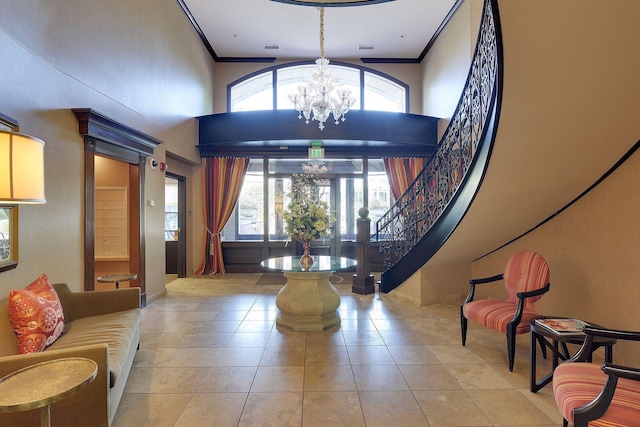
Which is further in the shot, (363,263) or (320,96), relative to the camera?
(363,263)

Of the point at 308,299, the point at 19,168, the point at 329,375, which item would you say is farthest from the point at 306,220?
the point at 19,168

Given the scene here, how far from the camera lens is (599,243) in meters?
3.07

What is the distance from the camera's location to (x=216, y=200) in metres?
7.52

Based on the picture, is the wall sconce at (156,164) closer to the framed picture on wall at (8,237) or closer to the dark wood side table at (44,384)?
the framed picture on wall at (8,237)

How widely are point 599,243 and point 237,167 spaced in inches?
259

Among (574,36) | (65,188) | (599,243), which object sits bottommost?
(599,243)

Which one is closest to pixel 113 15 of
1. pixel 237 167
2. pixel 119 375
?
pixel 237 167

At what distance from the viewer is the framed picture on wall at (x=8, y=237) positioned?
2535mm

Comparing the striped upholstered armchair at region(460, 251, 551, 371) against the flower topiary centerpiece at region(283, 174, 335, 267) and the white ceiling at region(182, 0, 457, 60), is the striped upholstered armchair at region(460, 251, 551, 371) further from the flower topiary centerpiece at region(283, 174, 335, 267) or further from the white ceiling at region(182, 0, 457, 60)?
the white ceiling at region(182, 0, 457, 60)

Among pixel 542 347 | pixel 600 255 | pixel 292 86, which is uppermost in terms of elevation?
pixel 292 86

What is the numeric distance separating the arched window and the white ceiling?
308mm

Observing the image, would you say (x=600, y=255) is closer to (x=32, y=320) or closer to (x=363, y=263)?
(x=363, y=263)

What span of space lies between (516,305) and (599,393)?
1632 mm

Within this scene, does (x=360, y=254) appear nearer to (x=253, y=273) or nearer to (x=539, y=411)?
(x=253, y=273)
